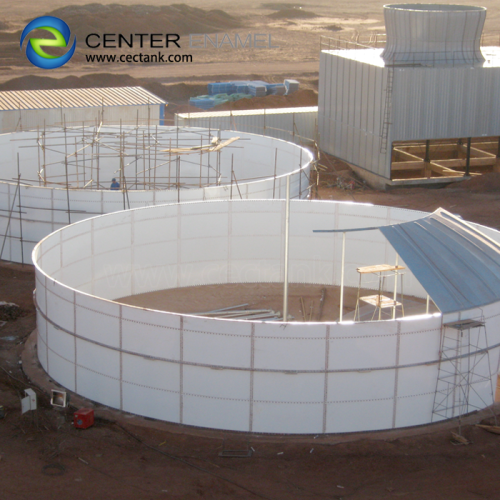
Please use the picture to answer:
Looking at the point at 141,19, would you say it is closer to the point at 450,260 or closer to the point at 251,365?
the point at 450,260

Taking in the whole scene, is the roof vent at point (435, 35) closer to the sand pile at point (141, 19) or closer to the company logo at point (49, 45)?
the company logo at point (49, 45)

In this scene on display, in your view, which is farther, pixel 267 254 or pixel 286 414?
pixel 267 254

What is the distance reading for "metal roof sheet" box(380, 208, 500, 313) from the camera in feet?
63.7

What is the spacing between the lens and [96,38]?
7700 centimetres

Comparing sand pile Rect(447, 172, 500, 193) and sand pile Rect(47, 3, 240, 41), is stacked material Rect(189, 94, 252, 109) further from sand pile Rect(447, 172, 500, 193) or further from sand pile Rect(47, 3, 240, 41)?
sand pile Rect(47, 3, 240, 41)

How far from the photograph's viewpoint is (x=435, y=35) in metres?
39.6

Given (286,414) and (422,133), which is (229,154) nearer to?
(422,133)

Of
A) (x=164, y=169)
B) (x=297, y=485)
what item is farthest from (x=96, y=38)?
(x=297, y=485)

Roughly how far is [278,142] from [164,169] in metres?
5.53

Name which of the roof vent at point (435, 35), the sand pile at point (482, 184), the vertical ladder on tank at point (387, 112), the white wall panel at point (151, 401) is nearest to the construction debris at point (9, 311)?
the white wall panel at point (151, 401)

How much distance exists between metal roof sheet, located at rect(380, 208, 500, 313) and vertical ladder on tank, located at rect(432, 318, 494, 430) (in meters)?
0.55

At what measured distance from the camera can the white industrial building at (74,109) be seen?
39875 millimetres

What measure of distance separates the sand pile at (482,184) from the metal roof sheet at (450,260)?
1846 cm

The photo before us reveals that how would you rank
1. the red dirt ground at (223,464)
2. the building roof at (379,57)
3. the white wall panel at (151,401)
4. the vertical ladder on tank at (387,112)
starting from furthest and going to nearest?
the building roof at (379,57), the vertical ladder on tank at (387,112), the white wall panel at (151,401), the red dirt ground at (223,464)
